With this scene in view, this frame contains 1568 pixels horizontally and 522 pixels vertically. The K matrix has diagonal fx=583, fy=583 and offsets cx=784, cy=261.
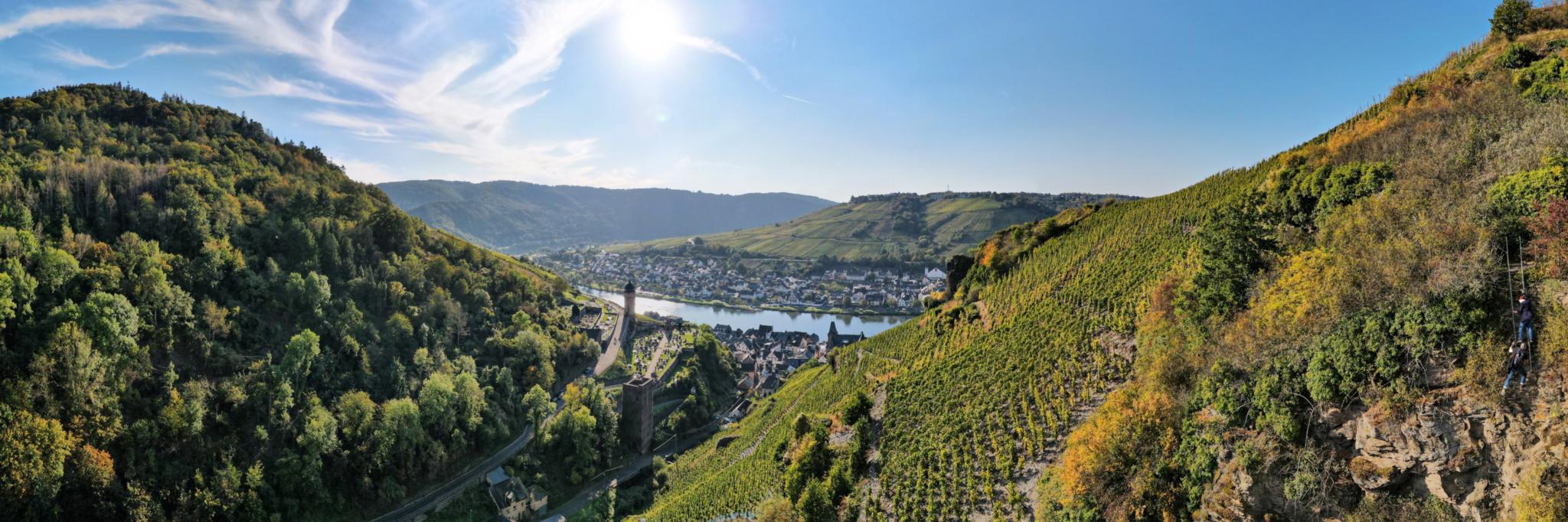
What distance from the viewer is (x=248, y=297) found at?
3781 centimetres

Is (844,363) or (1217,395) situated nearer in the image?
(1217,395)

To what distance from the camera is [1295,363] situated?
10.2m

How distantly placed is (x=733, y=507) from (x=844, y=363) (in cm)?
1481

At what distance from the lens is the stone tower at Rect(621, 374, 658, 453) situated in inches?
1690

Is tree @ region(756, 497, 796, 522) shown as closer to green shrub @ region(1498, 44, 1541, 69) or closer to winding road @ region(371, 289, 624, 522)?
green shrub @ region(1498, 44, 1541, 69)

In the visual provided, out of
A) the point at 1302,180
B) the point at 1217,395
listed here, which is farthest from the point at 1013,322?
the point at 1217,395

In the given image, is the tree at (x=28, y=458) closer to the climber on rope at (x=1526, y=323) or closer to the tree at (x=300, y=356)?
the tree at (x=300, y=356)

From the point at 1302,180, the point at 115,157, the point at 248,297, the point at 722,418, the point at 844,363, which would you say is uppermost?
the point at 115,157

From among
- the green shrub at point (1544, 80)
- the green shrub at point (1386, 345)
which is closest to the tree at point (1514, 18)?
the green shrub at point (1544, 80)

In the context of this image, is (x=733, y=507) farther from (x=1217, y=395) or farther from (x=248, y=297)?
(x=248, y=297)

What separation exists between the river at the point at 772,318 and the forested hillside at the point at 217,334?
50182mm

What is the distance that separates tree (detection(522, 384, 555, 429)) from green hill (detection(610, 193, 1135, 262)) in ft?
355

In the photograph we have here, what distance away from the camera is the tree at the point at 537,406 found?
135 feet

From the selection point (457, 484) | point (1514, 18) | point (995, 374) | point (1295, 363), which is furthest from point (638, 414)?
point (1514, 18)
